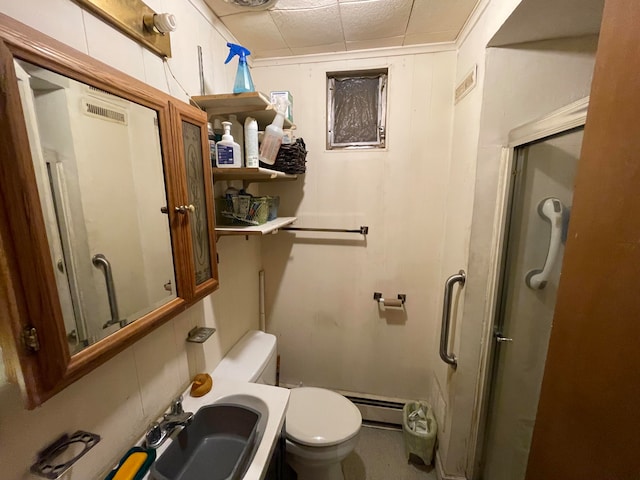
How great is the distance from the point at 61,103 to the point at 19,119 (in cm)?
16

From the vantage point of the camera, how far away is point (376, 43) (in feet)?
4.63

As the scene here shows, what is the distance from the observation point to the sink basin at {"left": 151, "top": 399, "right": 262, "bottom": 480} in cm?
84

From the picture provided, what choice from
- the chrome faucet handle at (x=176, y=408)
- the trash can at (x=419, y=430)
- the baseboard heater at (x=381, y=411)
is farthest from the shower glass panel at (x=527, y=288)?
→ the chrome faucet handle at (x=176, y=408)

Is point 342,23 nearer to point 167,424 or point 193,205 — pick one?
point 193,205

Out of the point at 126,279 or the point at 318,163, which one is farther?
the point at 318,163

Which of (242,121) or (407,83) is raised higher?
(407,83)

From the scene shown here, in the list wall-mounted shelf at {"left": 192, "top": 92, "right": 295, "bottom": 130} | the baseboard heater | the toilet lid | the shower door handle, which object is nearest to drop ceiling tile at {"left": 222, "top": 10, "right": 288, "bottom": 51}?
wall-mounted shelf at {"left": 192, "top": 92, "right": 295, "bottom": 130}

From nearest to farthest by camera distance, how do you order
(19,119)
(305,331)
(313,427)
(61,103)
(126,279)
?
(19,119) < (61,103) < (126,279) < (313,427) < (305,331)

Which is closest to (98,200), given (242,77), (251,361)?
(242,77)

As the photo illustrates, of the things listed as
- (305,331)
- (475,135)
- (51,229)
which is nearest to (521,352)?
(475,135)

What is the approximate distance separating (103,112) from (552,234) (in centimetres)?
156

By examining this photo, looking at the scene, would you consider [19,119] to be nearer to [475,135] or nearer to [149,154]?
[149,154]

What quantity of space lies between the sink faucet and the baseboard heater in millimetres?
1255

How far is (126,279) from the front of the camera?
753mm
